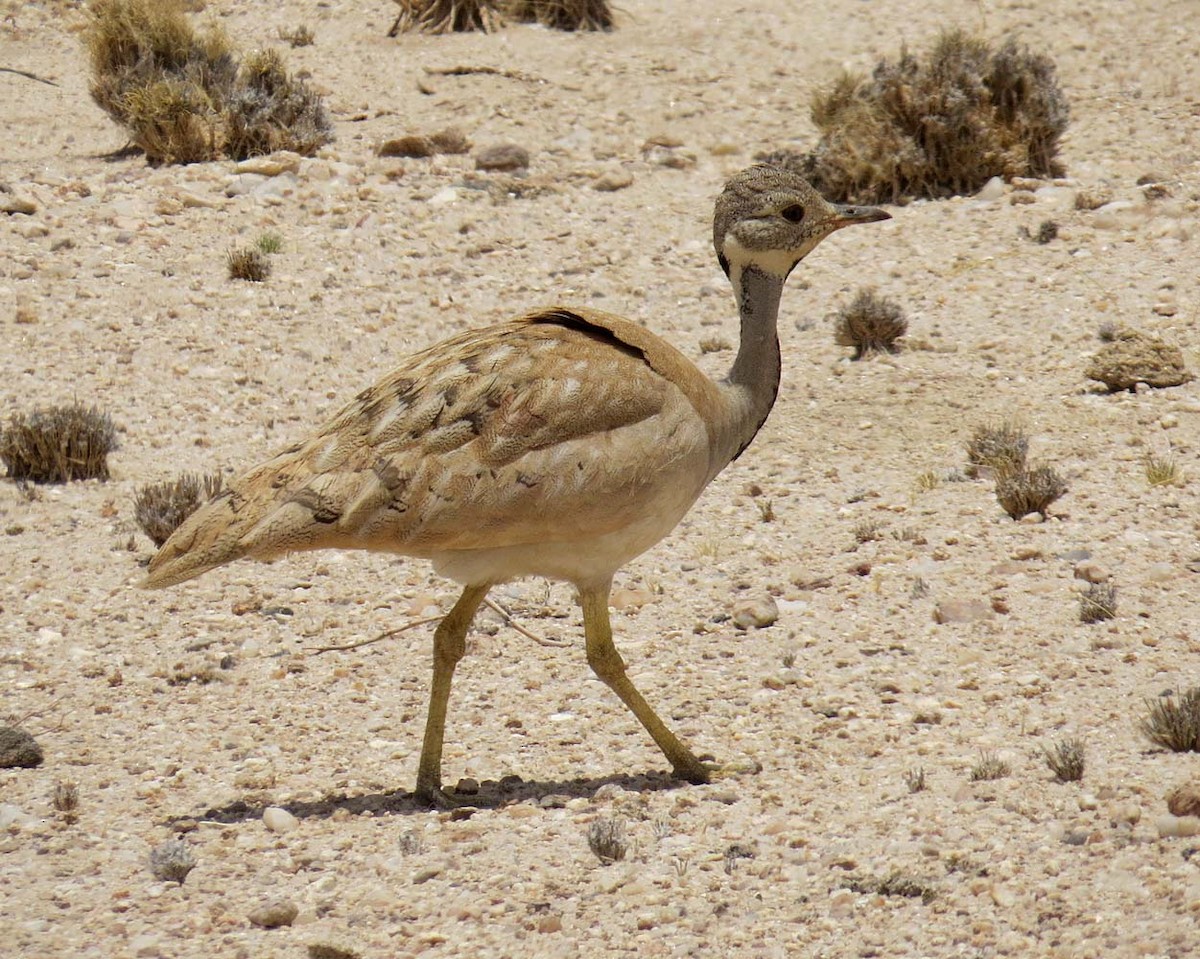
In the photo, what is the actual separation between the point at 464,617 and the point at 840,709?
1698 millimetres

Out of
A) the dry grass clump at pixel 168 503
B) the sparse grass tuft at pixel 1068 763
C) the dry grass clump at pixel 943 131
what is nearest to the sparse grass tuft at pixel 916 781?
the sparse grass tuft at pixel 1068 763

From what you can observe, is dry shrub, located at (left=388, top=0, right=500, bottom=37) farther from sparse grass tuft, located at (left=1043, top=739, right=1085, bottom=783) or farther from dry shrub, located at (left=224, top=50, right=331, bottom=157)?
sparse grass tuft, located at (left=1043, top=739, right=1085, bottom=783)

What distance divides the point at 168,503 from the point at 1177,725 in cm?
521

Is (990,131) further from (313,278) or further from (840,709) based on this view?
(840,709)

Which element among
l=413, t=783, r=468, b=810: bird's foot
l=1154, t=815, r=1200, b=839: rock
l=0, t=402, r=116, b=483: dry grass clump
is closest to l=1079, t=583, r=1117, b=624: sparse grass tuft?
l=1154, t=815, r=1200, b=839: rock

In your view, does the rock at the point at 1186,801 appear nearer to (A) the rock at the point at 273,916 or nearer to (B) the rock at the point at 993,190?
(A) the rock at the point at 273,916

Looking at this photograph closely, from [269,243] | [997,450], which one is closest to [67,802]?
[997,450]

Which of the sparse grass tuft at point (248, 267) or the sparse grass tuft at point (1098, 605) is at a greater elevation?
the sparse grass tuft at point (248, 267)

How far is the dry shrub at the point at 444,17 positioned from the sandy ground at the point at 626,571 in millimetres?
267

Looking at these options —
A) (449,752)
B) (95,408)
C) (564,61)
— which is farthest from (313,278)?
(449,752)

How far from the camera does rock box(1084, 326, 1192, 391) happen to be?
9.48 metres

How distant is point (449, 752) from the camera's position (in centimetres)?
657

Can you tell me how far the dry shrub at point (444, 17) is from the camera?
49.9ft

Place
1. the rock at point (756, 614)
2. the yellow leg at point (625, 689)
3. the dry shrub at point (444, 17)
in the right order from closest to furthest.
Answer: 1. the yellow leg at point (625, 689)
2. the rock at point (756, 614)
3. the dry shrub at point (444, 17)
